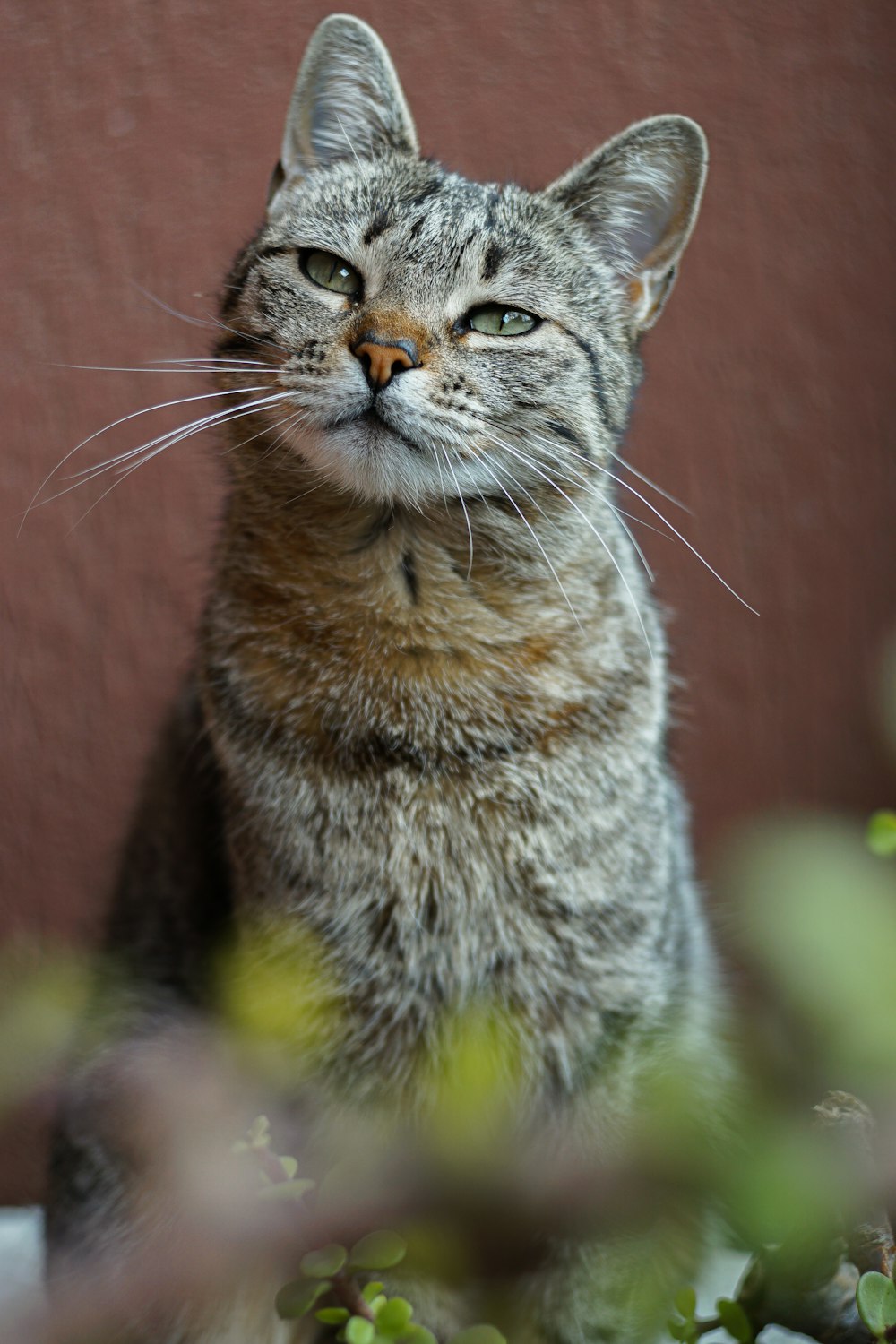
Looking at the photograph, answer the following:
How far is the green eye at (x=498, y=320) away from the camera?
1.16 meters

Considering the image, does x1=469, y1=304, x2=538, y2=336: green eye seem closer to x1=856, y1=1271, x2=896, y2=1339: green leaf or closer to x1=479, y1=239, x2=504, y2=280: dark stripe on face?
x1=479, y1=239, x2=504, y2=280: dark stripe on face

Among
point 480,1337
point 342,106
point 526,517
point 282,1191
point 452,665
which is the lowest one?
point 480,1337

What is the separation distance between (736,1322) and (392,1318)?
203mm

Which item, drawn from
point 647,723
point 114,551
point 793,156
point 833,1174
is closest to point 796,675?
point 647,723

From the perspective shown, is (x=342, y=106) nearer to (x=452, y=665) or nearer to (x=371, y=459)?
(x=371, y=459)

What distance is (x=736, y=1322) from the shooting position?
69cm

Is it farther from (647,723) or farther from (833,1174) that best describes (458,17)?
(833,1174)

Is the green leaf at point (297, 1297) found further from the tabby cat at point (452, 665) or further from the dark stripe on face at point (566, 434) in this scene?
the dark stripe on face at point (566, 434)

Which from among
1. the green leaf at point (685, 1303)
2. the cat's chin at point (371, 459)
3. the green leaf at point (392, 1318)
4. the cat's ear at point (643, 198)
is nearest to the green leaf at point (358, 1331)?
the green leaf at point (392, 1318)

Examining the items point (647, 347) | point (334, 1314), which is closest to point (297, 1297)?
point (334, 1314)

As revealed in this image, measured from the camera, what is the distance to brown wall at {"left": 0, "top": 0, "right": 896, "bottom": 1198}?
153cm

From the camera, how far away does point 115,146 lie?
152 centimetres

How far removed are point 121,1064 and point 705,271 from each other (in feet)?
4.09

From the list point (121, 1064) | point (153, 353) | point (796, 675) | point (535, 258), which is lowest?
point (121, 1064)
